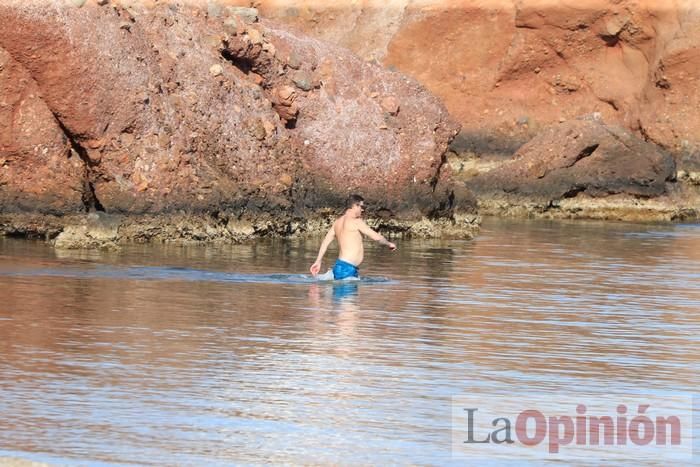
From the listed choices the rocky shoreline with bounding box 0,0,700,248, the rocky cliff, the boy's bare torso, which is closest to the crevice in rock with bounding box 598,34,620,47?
the rocky cliff

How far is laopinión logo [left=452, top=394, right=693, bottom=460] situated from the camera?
35.5 ft

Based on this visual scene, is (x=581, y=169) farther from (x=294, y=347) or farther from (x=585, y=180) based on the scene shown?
(x=294, y=347)

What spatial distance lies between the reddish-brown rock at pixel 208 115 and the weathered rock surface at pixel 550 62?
20.4 meters

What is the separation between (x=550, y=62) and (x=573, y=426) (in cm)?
4586

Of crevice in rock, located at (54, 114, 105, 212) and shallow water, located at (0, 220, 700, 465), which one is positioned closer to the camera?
shallow water, located at (0, 220, 700, 465)

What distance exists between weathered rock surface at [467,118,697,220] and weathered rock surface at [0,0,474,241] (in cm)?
831

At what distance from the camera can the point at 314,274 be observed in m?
21.7

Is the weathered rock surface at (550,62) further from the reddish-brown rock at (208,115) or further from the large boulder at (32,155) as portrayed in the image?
the large boulder at (32,155)

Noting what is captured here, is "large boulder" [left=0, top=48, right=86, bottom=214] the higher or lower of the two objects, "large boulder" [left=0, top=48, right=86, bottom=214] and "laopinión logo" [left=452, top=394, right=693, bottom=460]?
the higher

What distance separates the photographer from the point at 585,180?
43094 millimetres

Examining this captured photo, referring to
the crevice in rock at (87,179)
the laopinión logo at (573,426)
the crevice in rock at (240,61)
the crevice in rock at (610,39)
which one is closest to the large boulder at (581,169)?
the crevice in rock at (610,39)

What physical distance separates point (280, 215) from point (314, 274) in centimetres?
863

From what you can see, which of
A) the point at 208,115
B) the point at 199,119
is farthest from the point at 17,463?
the point at 208,115

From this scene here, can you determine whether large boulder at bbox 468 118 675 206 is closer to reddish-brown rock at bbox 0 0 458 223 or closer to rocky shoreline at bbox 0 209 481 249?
reddish-brown rock at bbox 0 0 458 223
